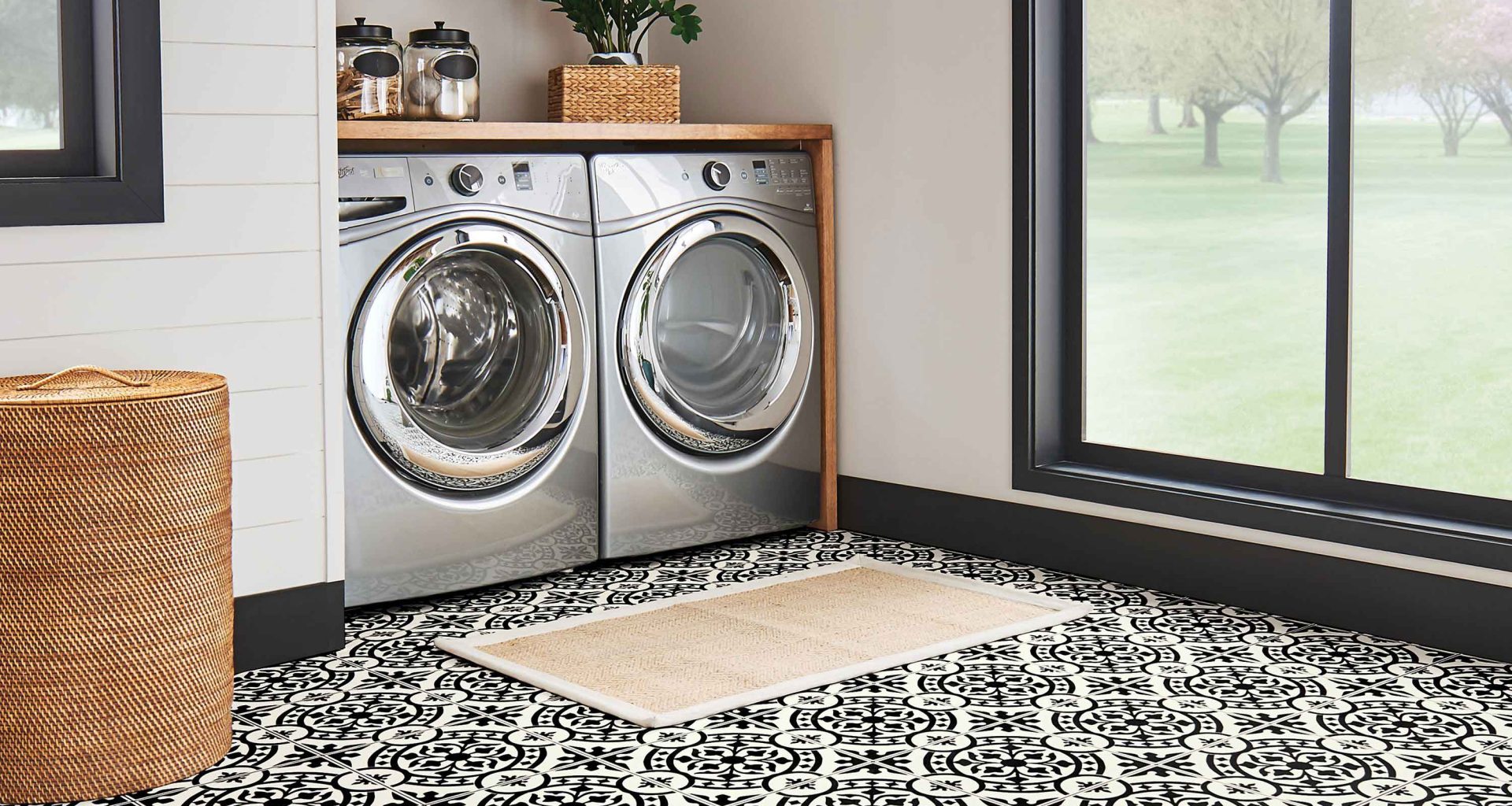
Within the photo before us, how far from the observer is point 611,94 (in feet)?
11.7

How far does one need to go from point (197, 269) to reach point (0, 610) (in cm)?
67

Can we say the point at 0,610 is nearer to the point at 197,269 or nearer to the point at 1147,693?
the point at 197,269

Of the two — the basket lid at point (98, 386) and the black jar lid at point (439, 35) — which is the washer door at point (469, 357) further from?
the basket lid at point (98, 386)

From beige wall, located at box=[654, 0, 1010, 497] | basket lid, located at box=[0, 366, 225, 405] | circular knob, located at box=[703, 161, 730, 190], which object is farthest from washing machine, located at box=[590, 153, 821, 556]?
basket lid, located at box=[0, 366, 225, 405]

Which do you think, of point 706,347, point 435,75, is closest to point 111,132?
point 435,75

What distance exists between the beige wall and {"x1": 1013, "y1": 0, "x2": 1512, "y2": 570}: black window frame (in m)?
0.06

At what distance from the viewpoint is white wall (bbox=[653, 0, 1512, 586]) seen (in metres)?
3.42

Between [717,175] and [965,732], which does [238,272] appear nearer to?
[717,175]

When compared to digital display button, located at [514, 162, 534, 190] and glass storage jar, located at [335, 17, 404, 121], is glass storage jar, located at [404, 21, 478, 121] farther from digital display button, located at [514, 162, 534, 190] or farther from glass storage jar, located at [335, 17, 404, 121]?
digital display button, located at [514, 162, 534, 190]

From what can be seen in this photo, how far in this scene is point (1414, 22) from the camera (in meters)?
2.99

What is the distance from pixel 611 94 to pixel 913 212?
0.74 metres

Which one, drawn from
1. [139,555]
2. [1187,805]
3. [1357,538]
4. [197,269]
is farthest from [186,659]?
[1357,538]

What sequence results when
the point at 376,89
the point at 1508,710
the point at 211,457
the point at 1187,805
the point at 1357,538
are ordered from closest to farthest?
the point at 1187,805 → the point at 211,457 → the point at 1508,710 → the point at 1357,538 → the point at 376,89

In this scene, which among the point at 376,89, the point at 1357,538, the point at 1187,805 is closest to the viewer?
the point at 1187,805
